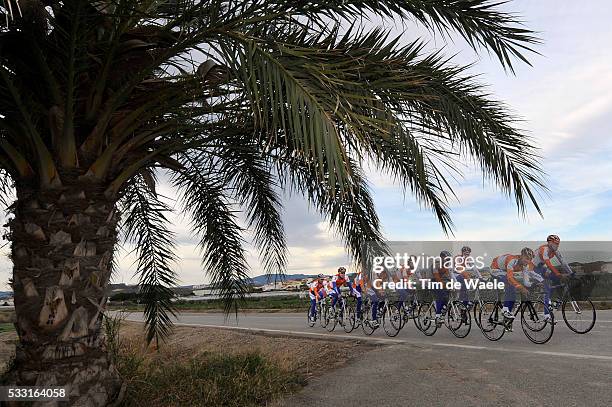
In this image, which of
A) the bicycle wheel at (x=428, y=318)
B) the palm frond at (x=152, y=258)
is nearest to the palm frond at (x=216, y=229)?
the palm frond at (x=152, y=258)

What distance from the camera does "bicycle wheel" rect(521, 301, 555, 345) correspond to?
8492 millimetres

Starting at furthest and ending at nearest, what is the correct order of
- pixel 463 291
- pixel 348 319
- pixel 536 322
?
pixel 348 319, pixel 463 291, pixel 536 322

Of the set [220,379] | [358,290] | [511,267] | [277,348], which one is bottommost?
[277,348]

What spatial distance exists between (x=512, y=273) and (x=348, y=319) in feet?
17.2

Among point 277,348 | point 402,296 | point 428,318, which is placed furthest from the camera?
point 402,296

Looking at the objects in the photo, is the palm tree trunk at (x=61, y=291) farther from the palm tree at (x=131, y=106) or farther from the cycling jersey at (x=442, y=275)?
the cycling jersey at (x=442, y=275)

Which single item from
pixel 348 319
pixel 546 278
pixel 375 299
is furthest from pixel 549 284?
pixel 348 319

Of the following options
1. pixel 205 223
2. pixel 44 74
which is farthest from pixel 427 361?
pixel 44 74

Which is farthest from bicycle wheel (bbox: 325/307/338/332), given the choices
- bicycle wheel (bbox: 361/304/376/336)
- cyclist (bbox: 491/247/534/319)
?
cyclist (bbox: 491/247/534/319)

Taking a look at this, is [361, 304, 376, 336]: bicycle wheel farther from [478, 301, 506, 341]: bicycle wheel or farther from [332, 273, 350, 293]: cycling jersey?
[478, 301, 506, 341]: bicycle wheel

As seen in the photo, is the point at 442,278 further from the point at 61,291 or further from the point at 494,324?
the point at 61,291

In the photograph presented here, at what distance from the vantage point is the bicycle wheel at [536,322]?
27.9ft

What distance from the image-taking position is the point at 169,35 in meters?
4.49

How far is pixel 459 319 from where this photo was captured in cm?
1030
